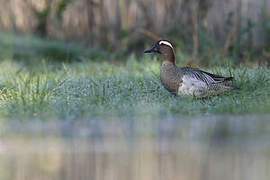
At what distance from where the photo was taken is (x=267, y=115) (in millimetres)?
5062

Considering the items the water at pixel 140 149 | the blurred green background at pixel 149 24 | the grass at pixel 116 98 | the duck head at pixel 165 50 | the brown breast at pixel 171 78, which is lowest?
the water at pixel 140 149

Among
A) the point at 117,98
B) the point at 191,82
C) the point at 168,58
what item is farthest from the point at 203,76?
the point at 117,98

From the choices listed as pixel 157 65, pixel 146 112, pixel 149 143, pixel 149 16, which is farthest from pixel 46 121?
pixel 149 16

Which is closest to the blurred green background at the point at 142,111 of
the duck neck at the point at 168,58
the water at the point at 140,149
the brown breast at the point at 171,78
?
the water at the point at 140,149

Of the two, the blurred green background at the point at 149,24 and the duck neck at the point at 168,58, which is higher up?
the blurred green background at the point at 149,24

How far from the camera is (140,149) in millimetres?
3959

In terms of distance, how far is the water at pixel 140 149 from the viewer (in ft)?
11.3

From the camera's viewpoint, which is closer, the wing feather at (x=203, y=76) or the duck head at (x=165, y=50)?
the wing feather at (x=203, y=76)

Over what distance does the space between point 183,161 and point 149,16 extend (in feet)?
23.4

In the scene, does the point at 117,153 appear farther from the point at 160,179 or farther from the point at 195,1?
the point at 195,1

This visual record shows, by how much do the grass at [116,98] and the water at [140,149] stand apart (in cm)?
22

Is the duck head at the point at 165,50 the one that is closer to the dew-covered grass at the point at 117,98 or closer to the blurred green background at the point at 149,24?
the dew-covered grass at the point at 117,98

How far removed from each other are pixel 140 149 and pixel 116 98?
180 centimetres

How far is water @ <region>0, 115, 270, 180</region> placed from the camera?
346 centimetres
